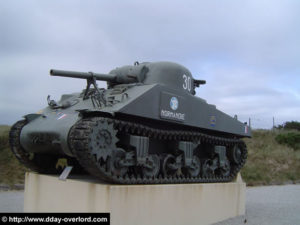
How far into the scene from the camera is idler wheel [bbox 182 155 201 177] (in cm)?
903

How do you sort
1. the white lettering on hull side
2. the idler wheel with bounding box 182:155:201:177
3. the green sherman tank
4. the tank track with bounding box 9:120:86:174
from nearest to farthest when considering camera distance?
the green sherman tank, the white lettering on hull side, the tank track with bounding box 9:120:86:174, the idler wheel with bounding box 182:155:201:177

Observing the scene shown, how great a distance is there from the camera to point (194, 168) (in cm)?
928

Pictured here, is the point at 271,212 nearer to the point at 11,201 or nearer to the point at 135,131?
the point at 135,131

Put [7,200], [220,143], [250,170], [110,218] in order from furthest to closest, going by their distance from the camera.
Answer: [250,170] → [7,200] → [220,143] → [110,218]

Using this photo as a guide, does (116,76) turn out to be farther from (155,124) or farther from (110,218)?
(110,218)

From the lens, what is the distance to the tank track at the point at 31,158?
8.68 meters

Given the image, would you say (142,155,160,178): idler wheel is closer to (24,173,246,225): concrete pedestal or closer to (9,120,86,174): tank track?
(24,173,246,225): concrete pedestal

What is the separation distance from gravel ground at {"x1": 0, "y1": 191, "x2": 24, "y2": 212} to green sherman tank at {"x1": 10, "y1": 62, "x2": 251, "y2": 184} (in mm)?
2341

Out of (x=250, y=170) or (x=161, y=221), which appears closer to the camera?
(x=161, y=221)

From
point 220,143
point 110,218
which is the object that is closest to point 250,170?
point 220,143

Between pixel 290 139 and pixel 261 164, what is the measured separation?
7.34 meters

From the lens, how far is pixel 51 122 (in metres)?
7.71

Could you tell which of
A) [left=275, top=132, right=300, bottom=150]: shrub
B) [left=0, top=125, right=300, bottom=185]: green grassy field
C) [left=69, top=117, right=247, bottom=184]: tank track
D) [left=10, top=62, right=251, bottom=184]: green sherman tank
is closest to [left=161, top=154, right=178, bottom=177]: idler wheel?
[left=10, top=62, right=251, bottom=184]: green sherman tank

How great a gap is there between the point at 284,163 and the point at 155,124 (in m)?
19.0
